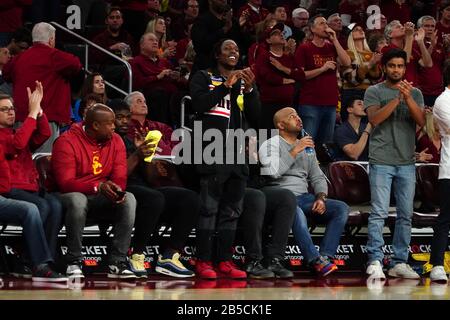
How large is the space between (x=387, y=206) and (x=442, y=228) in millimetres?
666

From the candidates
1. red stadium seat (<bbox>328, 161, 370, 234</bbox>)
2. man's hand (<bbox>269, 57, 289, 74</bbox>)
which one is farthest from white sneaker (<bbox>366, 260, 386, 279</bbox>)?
man's hand (<bbox>269, 57, 289, 74</bbox>)

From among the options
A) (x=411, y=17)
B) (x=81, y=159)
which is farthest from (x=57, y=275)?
(x=411, y=17)

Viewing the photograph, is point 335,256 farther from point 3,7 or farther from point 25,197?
point 3,7

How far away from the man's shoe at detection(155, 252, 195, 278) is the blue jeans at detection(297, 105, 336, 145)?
12.8ft

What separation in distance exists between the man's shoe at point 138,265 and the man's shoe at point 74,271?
0.62 meters

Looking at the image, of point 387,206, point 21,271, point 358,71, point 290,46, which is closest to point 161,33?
point 290,46

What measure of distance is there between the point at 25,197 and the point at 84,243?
1.06 meters

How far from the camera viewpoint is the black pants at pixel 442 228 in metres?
11.7

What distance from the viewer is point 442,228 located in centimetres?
1170

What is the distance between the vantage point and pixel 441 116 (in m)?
11.8

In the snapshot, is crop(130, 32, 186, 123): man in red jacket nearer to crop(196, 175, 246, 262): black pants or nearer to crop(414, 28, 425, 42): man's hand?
crop(414, 28, 425, 42): man's hand

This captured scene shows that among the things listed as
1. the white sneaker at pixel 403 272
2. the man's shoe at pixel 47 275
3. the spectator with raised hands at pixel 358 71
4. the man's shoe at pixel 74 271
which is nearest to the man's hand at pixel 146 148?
the man's shoe at pixel 74 271

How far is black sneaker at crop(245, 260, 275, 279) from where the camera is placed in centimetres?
1178
